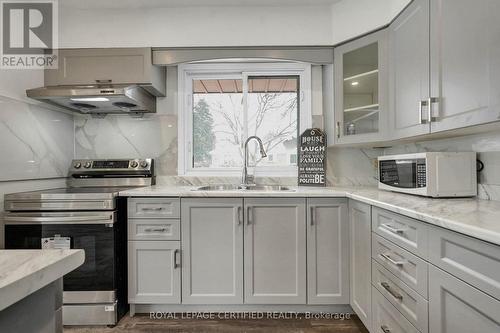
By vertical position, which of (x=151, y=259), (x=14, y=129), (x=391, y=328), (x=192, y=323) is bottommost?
(x=192, y=323)

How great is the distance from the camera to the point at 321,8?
7.54ft

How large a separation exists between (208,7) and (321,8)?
923mm

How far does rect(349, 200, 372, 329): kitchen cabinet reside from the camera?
5.62 feet

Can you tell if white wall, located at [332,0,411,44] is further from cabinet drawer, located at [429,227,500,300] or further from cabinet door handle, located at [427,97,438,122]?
cabinet drawer, located at [429,227,500,300]

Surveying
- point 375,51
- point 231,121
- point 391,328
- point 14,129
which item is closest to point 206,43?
point 231,121

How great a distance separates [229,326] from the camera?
6.54ft

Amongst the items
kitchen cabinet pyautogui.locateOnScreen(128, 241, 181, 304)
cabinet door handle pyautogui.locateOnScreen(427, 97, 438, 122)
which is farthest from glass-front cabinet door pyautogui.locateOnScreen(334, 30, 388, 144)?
kitchen cabinet pyautogui.locateOnScreen(128, 241, 181, 304)

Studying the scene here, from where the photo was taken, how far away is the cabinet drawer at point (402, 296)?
1156 mm

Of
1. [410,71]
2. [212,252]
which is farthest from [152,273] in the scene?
[410,71]

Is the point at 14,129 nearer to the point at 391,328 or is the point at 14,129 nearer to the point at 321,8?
the point at 321,8

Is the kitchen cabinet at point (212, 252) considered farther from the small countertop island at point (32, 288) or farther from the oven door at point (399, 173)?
the small countertop island at point (32, 288)

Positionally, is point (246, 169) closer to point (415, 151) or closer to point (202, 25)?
point (202, 25)

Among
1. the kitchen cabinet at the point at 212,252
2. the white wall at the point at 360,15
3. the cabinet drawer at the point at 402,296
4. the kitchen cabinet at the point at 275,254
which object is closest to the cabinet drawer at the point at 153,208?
the kitchen cabinet at the point at 212,252

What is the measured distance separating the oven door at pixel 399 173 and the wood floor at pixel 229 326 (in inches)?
40.8
